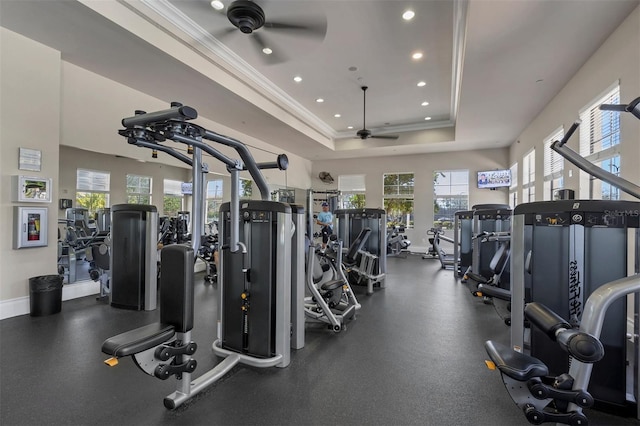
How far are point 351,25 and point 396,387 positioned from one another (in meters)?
4.46

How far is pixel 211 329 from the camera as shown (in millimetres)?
3354

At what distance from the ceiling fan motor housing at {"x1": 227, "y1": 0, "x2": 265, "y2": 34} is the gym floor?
11.9 feet

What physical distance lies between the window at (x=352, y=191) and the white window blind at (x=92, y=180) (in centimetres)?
797

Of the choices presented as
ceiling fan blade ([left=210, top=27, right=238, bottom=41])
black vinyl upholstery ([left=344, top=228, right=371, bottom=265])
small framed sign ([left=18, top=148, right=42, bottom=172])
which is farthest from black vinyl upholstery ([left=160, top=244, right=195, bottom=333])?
ceiling fan blade ([left=210, top=27, right=238, bottom=41])

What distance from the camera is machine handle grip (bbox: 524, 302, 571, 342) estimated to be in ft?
4.69

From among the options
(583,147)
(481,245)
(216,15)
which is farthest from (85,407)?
(583,147)

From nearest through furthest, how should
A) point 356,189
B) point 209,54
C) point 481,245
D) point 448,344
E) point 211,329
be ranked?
point 448,344
point 211,329
point 209,54
point 481,245
point 356,189

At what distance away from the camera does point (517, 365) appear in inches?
55.9

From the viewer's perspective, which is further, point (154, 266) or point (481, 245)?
point (481, 245)

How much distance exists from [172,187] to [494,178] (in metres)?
9.37

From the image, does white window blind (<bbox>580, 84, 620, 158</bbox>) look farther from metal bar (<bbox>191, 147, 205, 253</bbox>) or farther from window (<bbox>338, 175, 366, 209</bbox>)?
window (<bbox>338, 175, 366, 209</bbox>)

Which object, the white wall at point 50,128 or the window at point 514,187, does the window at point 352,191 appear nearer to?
the window at point 514,187

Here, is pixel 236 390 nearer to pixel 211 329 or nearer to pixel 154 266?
pixel 211 329

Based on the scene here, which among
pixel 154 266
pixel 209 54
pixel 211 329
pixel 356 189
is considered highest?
pixel 209 54
